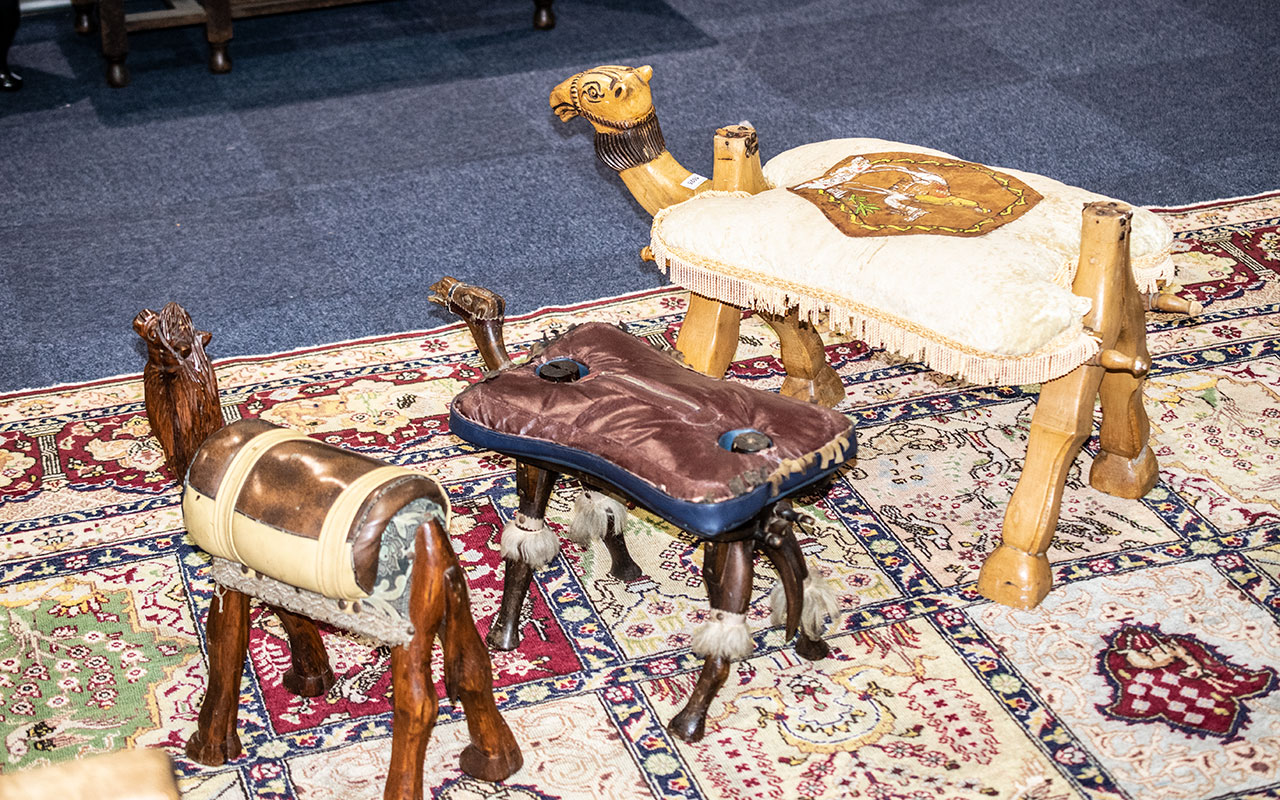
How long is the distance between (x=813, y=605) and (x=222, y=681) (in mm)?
981

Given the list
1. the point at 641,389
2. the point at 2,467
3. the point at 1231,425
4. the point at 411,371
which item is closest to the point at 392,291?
the point at 411,371

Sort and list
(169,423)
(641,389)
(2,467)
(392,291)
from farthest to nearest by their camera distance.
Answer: (392,291) < (2,467) < (641,389) < (169,423)

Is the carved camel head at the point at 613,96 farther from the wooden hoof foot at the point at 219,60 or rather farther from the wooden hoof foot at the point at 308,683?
the wooden hoof foot at the point at 219,60

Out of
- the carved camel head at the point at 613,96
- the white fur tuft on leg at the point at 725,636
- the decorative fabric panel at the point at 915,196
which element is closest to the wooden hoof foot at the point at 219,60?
the carved camel head at the point at 613,96

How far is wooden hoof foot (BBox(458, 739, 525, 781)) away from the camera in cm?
238

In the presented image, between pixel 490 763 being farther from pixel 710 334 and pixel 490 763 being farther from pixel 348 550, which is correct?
pixel 710 334

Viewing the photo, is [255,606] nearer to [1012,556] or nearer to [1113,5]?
[1012,556]

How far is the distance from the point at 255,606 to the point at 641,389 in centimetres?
91

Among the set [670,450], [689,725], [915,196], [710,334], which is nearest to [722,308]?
[710,334]

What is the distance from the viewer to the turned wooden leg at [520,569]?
104 inches

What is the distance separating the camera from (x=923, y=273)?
2.64 meters

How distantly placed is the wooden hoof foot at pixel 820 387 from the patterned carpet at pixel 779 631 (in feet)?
0.19

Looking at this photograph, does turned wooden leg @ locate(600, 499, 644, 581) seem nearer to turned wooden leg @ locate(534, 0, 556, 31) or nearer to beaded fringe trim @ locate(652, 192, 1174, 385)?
beaded fringe trim @ locate(652, 192, 1174, 385)

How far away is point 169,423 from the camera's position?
222 cm
